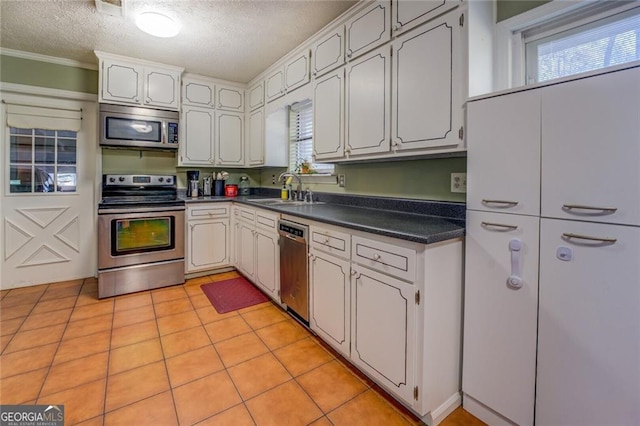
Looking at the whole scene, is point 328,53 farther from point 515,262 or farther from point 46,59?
point 46,59

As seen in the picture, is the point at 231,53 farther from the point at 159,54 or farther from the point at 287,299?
the point at 287,299

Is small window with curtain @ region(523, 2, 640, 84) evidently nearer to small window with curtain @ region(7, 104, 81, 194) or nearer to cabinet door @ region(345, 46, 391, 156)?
cabinet door @ region(345, 46, 391, 156)

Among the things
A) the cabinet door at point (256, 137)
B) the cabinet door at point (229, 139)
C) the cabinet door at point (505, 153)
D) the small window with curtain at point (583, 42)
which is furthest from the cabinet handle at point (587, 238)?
the cabinet door at point (229, 139)

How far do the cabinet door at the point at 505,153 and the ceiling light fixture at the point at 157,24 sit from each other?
218 cm

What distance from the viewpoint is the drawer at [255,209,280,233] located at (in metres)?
2.60

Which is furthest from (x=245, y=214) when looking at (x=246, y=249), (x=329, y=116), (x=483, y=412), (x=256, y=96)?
(x=483, y=412)

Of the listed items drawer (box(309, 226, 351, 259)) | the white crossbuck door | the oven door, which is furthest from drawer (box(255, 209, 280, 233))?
the white crossbuck door

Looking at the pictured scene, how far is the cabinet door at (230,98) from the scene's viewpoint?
12.7 feet

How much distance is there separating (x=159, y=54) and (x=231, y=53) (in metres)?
0.74

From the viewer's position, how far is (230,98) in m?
3.93

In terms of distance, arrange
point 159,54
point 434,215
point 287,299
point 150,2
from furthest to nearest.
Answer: point 159,54, point 287,299, point 150,2, point 434,215

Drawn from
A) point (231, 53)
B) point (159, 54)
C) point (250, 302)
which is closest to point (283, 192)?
point (250, 302)

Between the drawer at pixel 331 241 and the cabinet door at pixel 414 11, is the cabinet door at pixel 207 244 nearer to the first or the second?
the drawer at pixel 331 241

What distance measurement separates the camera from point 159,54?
308cm
